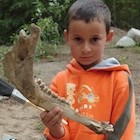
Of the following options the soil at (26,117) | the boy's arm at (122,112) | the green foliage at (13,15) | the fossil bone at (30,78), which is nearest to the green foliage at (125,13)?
the green foliage at (13,15)

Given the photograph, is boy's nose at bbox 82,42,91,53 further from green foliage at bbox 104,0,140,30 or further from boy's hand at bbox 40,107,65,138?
green foliage at bbox 104,0,140,30

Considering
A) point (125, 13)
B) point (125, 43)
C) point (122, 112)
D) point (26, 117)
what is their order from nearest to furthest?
point (122, 112) → point (26, 117) → point (125, 43) → point (125, 13)

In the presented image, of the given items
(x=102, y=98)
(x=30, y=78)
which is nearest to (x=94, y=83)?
(x=102, y=98)

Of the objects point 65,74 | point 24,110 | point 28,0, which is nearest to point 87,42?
point 65,74

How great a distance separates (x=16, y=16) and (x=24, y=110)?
228 inches

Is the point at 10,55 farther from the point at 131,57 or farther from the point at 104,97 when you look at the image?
the point at 131,57

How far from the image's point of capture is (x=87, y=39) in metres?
1.82

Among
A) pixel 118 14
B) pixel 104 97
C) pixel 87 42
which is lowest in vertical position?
pixel 118 14

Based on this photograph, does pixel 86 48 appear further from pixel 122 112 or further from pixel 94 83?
pixel 122 112

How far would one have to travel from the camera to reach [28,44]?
1.46 metres

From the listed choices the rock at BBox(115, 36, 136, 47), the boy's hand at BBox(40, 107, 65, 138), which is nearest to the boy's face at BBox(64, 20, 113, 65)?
the boy's hand at BBox(40, 107, 65, 138)

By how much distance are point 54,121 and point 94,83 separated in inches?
11.0

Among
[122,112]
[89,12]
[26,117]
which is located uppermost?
[89,12]

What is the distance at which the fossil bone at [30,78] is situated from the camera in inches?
57.4
